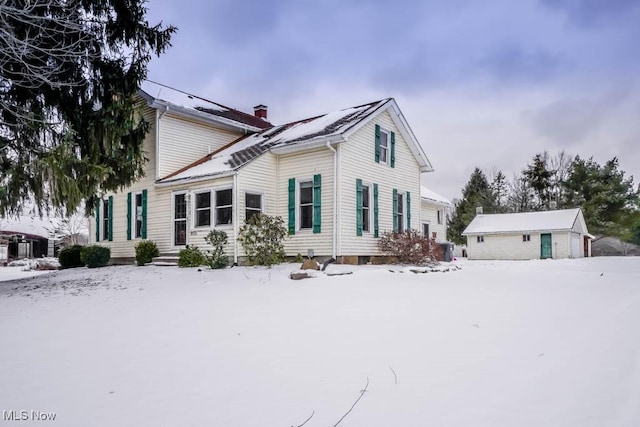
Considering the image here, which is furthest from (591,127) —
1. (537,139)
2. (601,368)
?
(601,368)

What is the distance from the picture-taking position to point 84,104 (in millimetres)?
10148

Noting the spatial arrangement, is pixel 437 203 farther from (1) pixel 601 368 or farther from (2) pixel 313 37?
(1) pixel 601 368

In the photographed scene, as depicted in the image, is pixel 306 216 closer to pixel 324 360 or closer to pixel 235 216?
pixel 235 216

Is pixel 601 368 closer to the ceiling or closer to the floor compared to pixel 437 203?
closer to the floor

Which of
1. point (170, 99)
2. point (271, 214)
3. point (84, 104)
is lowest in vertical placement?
point (271, 214)

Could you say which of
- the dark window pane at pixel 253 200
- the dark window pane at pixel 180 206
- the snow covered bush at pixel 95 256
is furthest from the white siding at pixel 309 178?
the snow covered bush at pixel 95 256

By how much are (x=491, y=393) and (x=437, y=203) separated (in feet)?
72.6

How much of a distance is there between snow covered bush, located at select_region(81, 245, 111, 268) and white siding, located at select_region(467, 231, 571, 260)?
2689 cm

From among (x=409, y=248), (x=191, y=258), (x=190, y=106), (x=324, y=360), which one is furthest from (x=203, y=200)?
(x=324, y=360)

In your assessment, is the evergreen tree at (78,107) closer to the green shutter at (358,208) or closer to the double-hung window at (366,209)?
the green shutter at (358,208)

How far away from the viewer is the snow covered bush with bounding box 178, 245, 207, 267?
13734mm

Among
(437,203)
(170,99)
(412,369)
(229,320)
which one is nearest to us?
(412,369)

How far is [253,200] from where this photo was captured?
1452cm

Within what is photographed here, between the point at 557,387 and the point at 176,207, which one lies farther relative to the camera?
the point at 176,207
